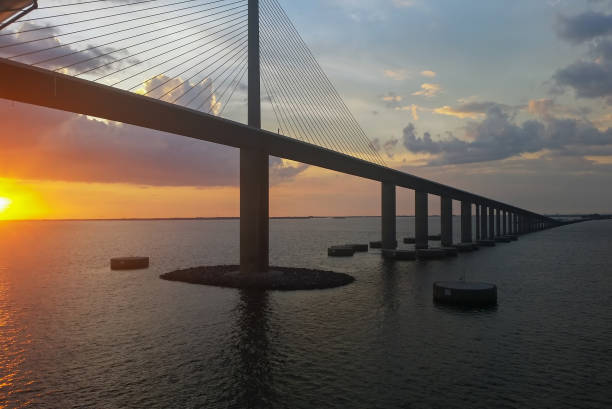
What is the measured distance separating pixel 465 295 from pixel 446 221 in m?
71.2

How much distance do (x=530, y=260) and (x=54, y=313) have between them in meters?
68.6

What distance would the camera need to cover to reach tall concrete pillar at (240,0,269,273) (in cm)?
4272

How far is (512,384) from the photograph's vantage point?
18312 millimetres

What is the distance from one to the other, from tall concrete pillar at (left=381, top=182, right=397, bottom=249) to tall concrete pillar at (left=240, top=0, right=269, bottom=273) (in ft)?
137

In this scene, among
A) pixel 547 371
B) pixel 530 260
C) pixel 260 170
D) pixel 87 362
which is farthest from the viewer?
pixel 530 260

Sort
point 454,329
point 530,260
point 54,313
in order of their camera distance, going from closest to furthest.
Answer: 1. point 454,329
2. point 54,313
3. point 530,260

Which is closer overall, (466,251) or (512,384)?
(512,384)

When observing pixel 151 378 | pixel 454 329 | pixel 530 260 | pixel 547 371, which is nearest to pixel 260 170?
pixel 454 329

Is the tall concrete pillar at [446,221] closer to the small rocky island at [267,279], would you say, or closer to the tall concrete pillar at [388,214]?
the tall concrete pillar at [388,214]

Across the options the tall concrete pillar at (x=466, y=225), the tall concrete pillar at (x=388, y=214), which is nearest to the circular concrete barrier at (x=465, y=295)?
the tall concrete pillar at (x=388, y=214)

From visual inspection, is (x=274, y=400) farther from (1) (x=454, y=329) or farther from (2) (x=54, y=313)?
(2) (x=54, y=313)

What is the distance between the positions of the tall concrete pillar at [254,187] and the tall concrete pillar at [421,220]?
55.1 m

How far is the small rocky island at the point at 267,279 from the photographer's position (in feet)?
141

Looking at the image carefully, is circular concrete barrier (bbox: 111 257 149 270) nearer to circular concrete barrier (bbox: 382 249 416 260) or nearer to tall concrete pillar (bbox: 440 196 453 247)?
circular concrete barrier (bbox: 382 249 416 260)
